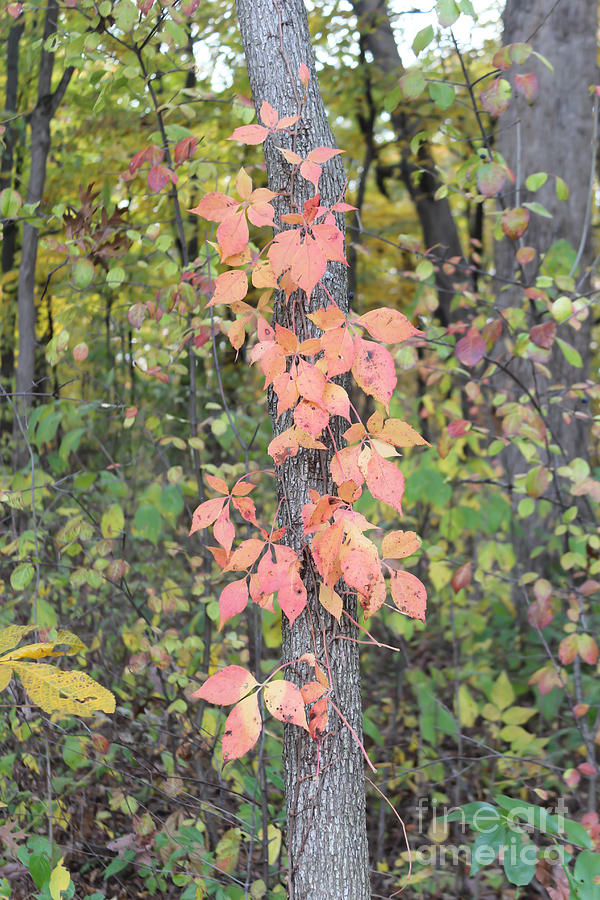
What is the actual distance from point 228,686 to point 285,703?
108 mm

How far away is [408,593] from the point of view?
4.15ft

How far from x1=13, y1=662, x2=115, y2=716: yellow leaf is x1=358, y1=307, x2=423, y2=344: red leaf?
33.8 inches

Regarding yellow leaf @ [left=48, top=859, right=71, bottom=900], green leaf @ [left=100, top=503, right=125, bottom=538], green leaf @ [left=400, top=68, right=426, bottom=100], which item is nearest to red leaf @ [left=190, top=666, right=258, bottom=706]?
yellow leaf @ [left=48, top=859, right=71, bottom=900]

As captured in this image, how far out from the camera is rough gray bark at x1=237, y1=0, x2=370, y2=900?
4.54 feet

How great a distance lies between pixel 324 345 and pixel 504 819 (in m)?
1.23

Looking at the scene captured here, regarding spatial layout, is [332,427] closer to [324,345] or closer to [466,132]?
[324,345]

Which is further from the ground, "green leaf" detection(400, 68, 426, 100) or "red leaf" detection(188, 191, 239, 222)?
"green leaf" detection(400, 68, 426, 100)

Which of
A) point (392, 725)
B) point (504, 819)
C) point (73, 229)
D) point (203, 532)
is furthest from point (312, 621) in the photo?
point (392, 725)

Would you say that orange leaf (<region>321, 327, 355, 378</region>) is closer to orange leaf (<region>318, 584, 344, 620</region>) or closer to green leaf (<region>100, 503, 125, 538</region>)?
orange leaf (<region>318, 584, 344, 620</region>)

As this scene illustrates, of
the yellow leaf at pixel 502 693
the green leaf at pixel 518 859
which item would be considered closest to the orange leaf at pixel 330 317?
the green leaf at pixel 518 859

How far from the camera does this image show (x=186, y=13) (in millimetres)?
1914

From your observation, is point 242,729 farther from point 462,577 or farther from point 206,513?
point 462,577

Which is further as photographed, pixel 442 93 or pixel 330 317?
pixel 442 93

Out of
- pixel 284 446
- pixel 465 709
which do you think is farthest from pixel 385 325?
pixel 465 709
